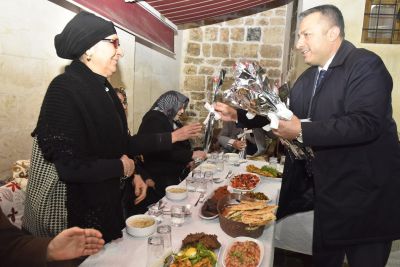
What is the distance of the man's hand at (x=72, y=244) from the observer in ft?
3.81

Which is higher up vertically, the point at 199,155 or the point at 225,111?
the point at 225,111

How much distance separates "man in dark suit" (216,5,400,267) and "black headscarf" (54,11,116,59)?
1180 millimetres

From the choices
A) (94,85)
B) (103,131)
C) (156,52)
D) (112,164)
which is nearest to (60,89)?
(94,85)

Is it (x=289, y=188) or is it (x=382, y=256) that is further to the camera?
(x=289, y=188)

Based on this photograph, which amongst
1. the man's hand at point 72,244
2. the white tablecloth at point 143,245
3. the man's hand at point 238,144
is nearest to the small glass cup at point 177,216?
the white tablecloth at point 143,245

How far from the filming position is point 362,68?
172cm

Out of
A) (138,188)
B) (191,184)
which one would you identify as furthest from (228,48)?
(138,188)

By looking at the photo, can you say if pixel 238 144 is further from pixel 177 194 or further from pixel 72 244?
pixel 72 244

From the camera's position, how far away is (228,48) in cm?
737

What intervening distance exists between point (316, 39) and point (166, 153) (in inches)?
87.1

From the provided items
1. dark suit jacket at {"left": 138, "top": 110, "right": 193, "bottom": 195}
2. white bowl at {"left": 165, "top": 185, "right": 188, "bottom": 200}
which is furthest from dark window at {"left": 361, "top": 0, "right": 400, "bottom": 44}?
white bowl at {"left": 165, "top": 185, "right": 188, "bottom": 200}

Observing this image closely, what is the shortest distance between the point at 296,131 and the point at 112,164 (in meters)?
1.03

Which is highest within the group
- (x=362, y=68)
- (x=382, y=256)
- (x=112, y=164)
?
(x=362, y=68)

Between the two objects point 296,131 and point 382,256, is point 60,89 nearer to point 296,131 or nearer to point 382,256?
point 296,131
